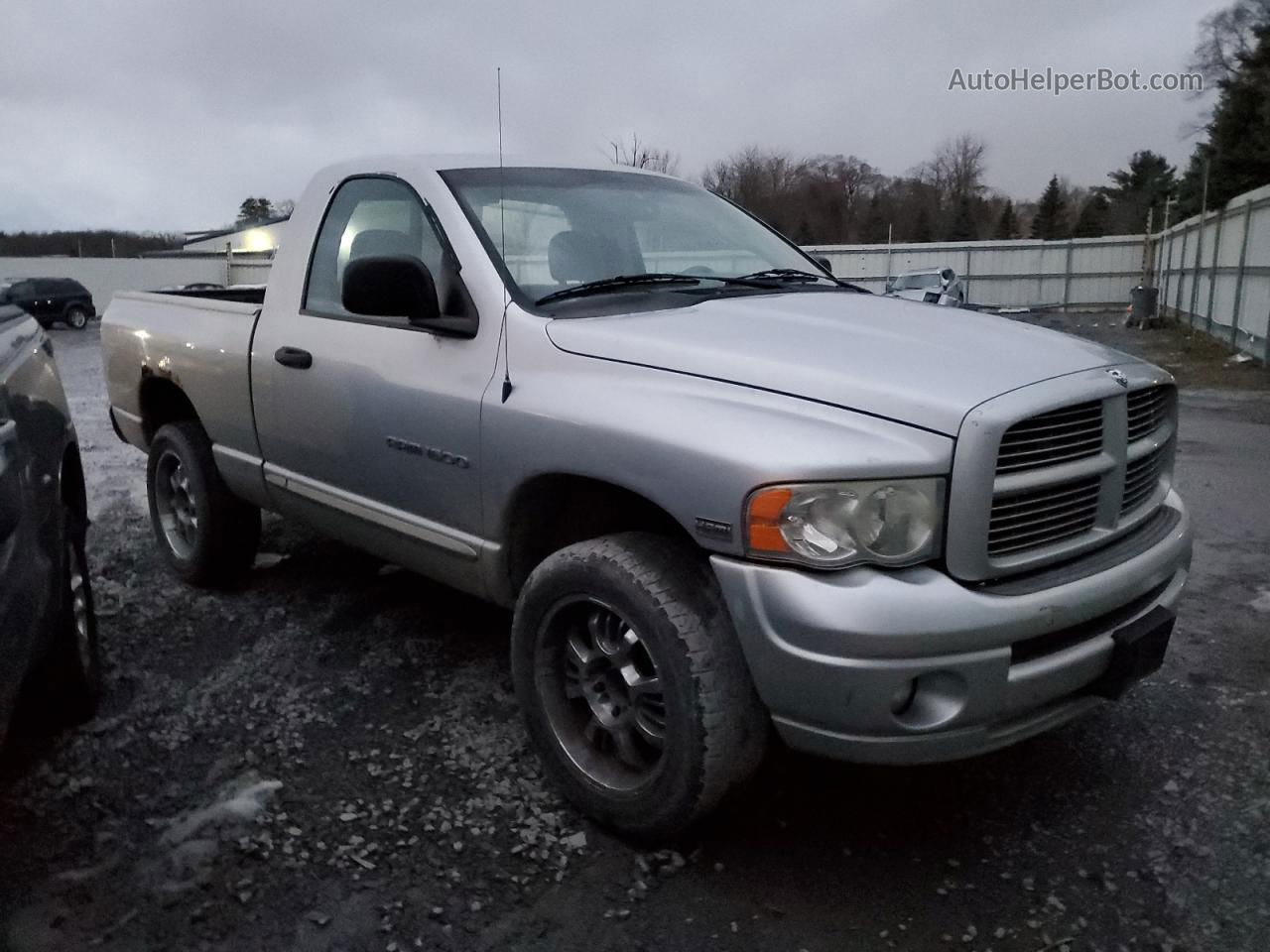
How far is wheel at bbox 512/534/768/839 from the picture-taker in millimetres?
2494

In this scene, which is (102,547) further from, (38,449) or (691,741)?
(691,741)

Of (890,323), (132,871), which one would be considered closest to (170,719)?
(132,871)

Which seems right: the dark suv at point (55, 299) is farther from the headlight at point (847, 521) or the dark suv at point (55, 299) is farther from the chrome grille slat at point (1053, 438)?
the chrome grille slat at point (1053, 438)

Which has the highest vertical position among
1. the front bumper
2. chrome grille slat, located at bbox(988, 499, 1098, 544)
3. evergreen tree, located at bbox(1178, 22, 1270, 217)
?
evergreen tree, located at bbox(1178, 22, 1270, 217)

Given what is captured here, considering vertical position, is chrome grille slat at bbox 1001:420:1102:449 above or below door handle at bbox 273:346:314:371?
below

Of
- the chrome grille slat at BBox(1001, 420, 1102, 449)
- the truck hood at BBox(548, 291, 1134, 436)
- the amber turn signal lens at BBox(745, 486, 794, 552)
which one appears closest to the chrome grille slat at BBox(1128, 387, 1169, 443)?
the truck hood at BBox(548, 291, 1134, 436)

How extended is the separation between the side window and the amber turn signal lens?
1.57m

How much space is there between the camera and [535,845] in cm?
282

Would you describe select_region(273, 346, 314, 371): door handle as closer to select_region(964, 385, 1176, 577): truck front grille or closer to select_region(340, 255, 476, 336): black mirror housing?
select_region(340, 255, 476, 336): black mirror housing

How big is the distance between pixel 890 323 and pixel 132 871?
254 centimetres

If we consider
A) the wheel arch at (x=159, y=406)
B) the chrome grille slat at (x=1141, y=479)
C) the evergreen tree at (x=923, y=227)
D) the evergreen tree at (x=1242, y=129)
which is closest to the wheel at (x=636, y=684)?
the chrome grille slat at (x=1141, y=479)

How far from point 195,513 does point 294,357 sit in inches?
49.8

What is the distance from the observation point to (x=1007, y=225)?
57.8m

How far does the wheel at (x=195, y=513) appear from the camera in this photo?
464 centimetres
